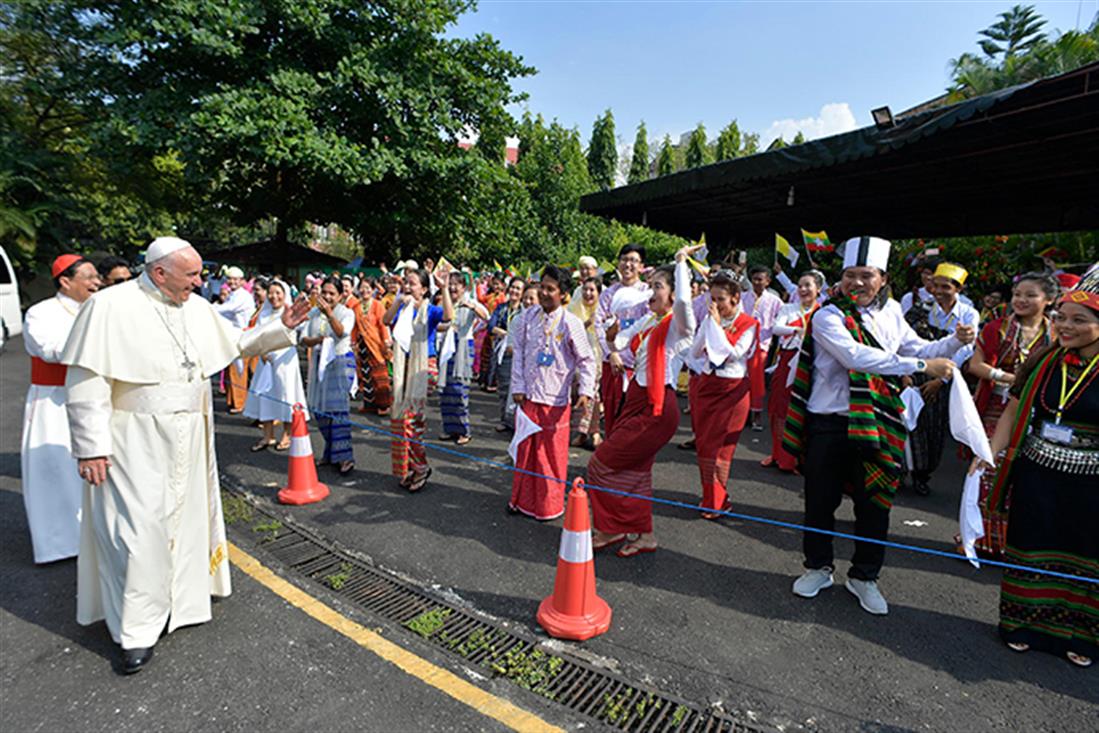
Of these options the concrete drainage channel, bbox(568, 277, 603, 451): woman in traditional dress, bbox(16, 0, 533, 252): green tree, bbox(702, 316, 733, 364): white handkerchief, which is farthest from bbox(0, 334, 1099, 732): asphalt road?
bbox(16, 0, 533, 252): green tree

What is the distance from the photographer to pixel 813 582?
11.5 ft

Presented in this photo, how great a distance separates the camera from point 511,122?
19281 mm

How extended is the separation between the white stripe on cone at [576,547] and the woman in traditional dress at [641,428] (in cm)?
89

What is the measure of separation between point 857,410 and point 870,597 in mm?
1083

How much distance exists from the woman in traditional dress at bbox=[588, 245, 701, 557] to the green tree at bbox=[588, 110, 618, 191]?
38.6m

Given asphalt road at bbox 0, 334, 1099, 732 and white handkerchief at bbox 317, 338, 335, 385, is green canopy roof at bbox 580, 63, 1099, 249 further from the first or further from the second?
white handkerchief at bbox 317, 338, 335, 385

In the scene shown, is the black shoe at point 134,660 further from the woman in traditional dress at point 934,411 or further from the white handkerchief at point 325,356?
the woman in traditional dress at point 934,411

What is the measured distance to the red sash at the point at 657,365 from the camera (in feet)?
12.5

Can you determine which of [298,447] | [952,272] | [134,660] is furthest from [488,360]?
[134,660]

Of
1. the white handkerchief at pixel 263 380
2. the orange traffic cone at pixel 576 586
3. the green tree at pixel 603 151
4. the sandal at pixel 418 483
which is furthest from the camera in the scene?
the green tree at pixel 603 151

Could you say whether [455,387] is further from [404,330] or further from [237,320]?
[237,320]

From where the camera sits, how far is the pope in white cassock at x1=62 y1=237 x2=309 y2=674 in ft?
8.80

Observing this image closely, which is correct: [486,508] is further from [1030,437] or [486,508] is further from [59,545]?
[1030,437]

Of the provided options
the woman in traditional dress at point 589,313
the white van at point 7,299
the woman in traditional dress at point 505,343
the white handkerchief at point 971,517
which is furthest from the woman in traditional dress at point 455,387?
the white van at point 7,299
